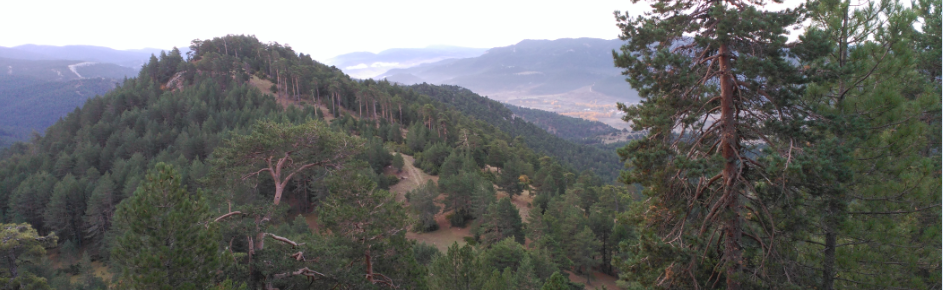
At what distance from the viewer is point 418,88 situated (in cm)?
16000

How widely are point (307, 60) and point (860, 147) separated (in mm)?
103763

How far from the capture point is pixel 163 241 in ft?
26.9

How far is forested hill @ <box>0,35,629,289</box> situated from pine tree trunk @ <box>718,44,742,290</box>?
15.3ft

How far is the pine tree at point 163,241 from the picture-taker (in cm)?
788

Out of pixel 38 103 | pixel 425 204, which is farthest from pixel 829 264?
pixel 38 103

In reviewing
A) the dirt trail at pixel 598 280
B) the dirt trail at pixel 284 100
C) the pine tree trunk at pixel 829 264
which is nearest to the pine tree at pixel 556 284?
the pine tree trunk at pixel 829 264

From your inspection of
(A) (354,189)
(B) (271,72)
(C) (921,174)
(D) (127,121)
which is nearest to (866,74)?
(C) (921,174)

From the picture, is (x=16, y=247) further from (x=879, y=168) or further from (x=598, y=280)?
(x=598, y=280)

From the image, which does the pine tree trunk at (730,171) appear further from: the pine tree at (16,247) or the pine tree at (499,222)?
the pine tree at (499,222)

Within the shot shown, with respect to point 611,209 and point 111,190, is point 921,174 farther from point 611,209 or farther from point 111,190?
point 111,190

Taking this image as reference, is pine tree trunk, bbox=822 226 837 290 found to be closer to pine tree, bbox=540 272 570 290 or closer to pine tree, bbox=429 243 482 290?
pine tree, bbox=540 272 570 290

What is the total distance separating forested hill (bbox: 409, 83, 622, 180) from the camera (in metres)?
104

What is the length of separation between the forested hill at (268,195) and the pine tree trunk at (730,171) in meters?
4.66

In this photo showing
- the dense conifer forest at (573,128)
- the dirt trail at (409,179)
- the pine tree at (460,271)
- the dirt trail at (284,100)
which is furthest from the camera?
the dense conifer forest at (573,128)
